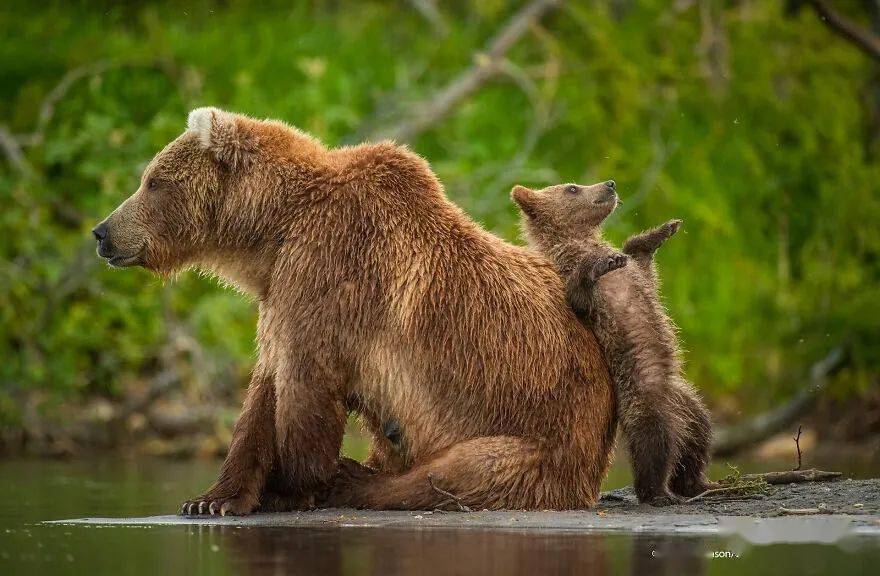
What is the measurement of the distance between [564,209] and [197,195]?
2031 millimetres

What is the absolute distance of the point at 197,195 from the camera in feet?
27.0

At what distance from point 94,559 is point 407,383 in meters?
1.98

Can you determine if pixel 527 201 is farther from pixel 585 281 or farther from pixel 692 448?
pixel 692 448

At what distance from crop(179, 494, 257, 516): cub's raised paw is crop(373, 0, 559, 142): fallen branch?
8984 millimetres

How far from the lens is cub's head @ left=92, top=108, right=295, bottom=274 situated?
26.6ft

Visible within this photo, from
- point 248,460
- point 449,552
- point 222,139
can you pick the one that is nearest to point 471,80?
point 222,139

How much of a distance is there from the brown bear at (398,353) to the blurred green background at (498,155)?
22.3 feet

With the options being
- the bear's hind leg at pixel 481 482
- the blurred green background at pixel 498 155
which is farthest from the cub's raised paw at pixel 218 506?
the blurred green background at pixel 498 155

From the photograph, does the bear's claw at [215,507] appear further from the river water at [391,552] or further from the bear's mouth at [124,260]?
the bear's mouth at [124,260]

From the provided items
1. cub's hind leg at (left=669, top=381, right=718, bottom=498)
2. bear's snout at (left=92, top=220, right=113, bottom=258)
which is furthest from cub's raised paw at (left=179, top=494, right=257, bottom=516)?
cub's hind leg at (left=669, top=381, right=718, bottom=498)

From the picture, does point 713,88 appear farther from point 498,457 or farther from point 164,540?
point 164,540

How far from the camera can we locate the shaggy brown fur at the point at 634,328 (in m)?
7.62

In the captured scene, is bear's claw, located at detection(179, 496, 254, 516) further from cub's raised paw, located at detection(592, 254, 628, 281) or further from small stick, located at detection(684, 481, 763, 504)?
small stick, located at detection(684, 481, 763, 504)

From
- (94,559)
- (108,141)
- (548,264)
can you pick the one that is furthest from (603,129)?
(94,559)
